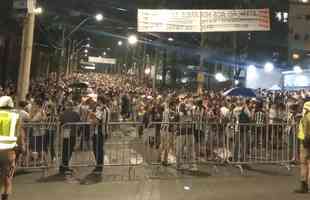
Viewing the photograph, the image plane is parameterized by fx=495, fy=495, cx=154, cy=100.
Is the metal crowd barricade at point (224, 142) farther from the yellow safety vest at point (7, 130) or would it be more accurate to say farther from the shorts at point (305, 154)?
the yellow safety vest at point (7, 130)

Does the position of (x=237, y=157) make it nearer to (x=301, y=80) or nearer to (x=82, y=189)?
(x=82, y=189)

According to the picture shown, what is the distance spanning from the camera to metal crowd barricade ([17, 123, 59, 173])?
10883 mm

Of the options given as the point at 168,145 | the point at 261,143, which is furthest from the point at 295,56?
the point at 168,145

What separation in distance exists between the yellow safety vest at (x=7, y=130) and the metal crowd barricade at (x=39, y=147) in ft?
10.9

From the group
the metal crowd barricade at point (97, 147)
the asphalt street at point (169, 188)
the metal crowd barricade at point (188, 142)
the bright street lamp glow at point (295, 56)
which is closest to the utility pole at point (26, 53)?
the metal crowd barricade at point (97, 147)

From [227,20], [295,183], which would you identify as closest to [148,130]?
[295,183]

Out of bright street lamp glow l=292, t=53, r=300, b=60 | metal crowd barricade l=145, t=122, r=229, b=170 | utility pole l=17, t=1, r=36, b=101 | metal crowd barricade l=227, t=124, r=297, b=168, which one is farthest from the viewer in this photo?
bright street lamp glow l=292, t=53, r=300, b=60

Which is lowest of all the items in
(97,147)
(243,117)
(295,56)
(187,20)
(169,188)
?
(169,188)

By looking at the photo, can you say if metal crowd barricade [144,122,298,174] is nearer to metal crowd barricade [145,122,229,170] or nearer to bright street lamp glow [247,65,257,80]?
metal crowd barricade [145,122,229,170]

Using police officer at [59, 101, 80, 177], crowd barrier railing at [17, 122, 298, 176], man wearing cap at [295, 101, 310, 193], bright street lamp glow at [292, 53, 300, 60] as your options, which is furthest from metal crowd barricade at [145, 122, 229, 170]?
bright street lamp glow at [292, 53, 300, 60]

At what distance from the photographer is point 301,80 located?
37.0 meters

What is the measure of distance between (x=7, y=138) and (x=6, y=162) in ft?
1.24

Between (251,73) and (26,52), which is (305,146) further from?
(251,73)

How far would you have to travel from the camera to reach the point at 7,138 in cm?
739
